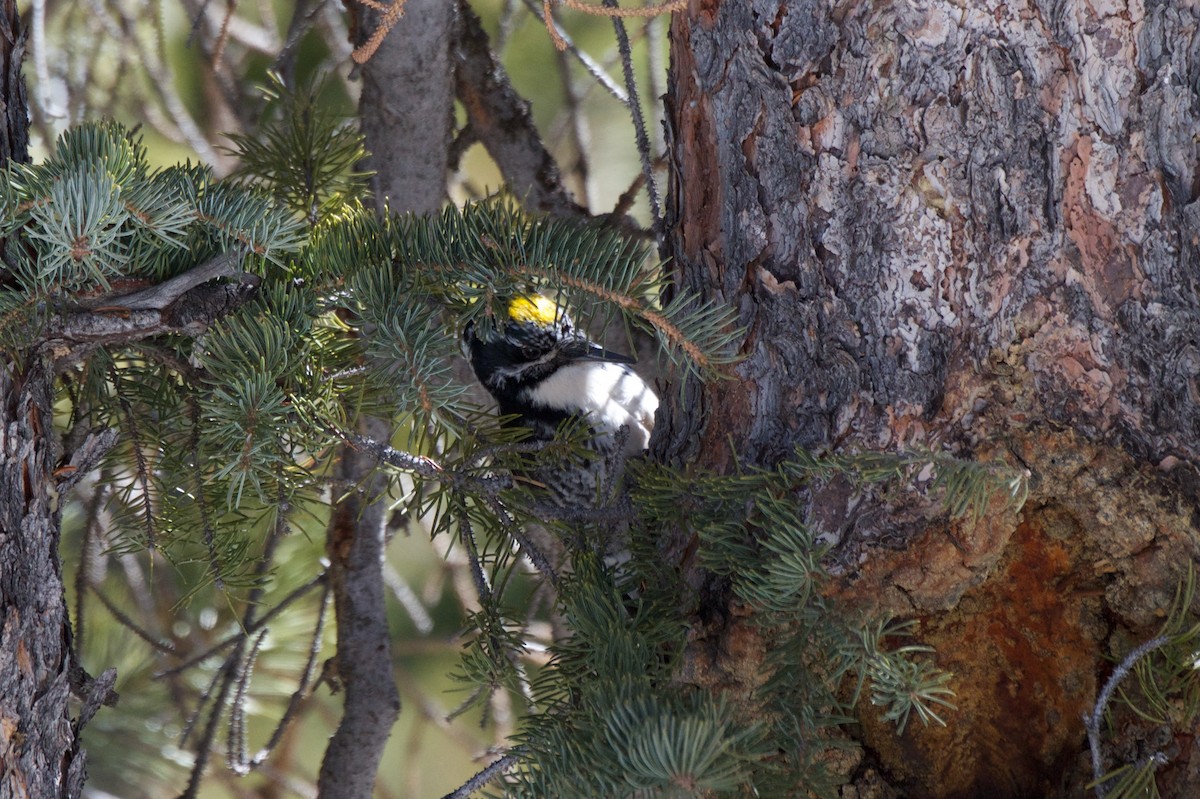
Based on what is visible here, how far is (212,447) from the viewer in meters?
1.27

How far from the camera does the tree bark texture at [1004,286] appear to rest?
46.5 inches

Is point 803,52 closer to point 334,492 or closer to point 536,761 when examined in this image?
point 536,761

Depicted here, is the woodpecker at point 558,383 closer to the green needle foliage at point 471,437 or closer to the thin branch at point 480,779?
the green needle foliage at point 471,437

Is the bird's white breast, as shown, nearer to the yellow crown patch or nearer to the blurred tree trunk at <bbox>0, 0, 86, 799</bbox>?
the yellow crown patch

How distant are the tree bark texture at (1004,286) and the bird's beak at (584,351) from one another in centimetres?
40

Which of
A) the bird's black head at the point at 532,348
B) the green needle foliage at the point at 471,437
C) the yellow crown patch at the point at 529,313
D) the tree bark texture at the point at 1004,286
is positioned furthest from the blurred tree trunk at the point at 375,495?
the tree bark texture at the point at 1004,286

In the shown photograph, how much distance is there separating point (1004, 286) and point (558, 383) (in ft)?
2.67

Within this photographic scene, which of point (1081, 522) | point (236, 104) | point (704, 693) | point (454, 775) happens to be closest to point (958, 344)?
point (1081, 522)

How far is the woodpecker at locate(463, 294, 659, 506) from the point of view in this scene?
5.42 feet

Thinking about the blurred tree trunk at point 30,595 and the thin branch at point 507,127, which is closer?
the blurred tree trunk at point 30,595

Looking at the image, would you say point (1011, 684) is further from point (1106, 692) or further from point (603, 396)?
point (603, 396)

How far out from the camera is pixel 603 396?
75.0 inches

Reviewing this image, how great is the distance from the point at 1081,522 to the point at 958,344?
24 centimetres

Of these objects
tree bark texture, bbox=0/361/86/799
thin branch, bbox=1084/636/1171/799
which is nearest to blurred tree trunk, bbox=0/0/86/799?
tree bark texture, bbox=0/361/86/799
